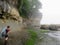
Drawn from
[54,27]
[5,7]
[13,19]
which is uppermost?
[5,7]

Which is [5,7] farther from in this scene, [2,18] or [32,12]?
[32,12]

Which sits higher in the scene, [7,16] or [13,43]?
[7,16]

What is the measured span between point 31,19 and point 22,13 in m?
5.60

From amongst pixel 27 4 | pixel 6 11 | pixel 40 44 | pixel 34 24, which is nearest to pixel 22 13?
pixel 27 4

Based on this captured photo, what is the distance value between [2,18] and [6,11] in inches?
53.9

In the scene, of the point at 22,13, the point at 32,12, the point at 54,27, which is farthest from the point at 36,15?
the point at 22,13

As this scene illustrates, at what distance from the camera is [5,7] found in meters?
26.7

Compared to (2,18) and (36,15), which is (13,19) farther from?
(36,15)

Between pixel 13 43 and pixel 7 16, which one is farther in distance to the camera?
pixel 7 16

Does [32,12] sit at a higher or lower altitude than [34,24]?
higher

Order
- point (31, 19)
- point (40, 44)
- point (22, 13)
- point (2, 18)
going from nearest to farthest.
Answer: point (40, 44) < point (2, 18) < point (22, 13) < point (31, 19)

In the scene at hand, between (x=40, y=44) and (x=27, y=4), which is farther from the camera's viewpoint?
(x=27, y=4)

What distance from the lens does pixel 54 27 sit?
4278cm

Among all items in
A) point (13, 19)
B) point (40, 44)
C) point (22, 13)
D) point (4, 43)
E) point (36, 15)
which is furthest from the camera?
point (36, 15)
